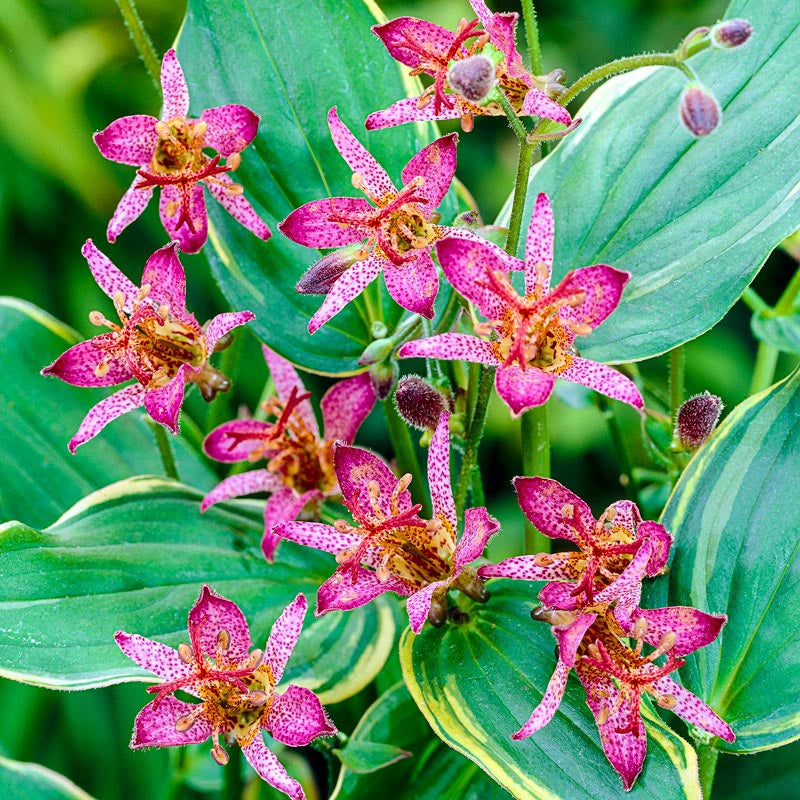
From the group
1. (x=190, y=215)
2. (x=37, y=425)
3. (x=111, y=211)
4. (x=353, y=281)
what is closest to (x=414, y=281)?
(x=353, y=281)

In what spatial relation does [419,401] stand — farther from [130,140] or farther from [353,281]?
[130,140]

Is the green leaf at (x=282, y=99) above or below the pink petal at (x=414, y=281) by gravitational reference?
above

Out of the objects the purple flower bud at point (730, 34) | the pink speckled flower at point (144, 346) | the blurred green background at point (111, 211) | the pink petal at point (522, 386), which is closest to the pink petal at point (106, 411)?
the pink speckled flower at point (144, 346)

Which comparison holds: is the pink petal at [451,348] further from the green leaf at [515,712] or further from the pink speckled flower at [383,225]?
the green leaf at [515,712]

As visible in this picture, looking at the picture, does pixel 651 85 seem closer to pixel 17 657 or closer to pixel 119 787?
pixel 17 657

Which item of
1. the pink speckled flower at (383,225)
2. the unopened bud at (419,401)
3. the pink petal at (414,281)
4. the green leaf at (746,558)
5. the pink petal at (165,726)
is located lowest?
the green leaf at (746,558)

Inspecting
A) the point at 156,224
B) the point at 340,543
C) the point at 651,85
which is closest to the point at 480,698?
the point at 340,543

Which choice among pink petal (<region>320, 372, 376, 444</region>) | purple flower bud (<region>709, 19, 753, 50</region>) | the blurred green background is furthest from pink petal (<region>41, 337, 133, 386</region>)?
the blurred green background
